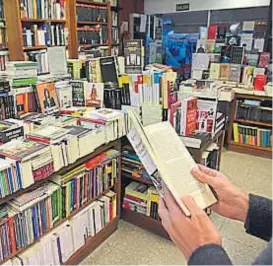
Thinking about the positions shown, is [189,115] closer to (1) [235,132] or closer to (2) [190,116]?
(2) [190,116]

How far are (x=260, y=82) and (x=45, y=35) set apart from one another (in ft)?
8.57

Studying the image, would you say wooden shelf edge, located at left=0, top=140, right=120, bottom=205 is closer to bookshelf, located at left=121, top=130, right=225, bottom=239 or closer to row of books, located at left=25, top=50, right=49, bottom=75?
bookshelf, located at left=121, top=130, right=225, bottom=239

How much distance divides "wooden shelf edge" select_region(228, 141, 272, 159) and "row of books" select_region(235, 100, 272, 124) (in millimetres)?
329

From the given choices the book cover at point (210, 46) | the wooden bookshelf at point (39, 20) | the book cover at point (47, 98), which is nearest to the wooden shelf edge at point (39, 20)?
the wooden bookshelf at point (39, 20)

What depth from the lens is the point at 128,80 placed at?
7.16ft

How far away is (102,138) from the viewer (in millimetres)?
1872

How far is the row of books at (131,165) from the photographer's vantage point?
2.20m

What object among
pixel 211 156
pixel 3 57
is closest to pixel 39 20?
pixel 3 57

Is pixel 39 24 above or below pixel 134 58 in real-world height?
above

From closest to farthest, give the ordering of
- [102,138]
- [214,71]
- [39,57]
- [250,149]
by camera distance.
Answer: [102,138]
[39,57]
[250,149]
[214,71]

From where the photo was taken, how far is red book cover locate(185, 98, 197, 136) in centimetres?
208

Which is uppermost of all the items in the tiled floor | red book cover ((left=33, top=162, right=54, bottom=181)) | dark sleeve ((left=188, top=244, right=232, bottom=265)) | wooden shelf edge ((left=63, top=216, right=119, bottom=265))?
dark sleeve ((left=188, top=244, right=232, bottom=265))

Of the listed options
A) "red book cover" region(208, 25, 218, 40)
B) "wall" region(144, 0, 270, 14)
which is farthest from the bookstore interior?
"wall" region(144, 0, 270, 14)

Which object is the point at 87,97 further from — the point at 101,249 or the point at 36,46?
the point at 36,46
